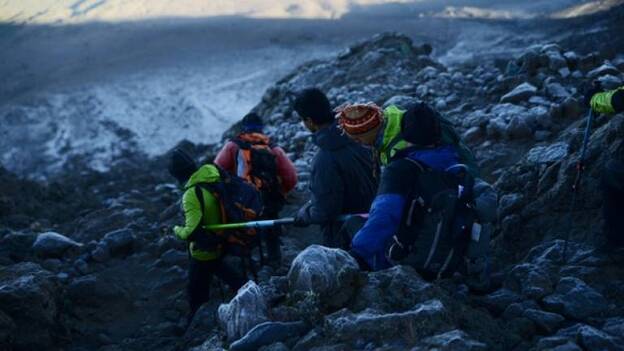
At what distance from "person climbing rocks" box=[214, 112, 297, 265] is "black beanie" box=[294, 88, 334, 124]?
179 cm

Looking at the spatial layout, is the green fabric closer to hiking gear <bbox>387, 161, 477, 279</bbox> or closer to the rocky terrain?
the rocky terrain

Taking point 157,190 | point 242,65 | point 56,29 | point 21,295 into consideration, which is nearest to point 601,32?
point 157,190

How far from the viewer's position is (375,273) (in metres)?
3.80

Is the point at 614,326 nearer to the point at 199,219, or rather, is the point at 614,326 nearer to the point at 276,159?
the point at 199,219

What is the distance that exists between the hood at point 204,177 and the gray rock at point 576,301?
2.80 m

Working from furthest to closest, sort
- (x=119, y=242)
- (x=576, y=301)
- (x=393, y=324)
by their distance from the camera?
(x=119, y=242) < (x=576, y=301) < (x=393, y=324)

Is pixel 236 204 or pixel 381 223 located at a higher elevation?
pixel 381 223

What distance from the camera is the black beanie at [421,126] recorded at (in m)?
3.63

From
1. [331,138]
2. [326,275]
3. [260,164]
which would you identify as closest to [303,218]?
[331,138]

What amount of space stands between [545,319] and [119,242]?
5.84m

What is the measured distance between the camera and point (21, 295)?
5.45 m

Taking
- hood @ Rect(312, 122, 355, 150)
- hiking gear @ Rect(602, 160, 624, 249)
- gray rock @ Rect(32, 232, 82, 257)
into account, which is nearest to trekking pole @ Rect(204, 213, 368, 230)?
hood @ Rect(312, 122, 355, 150)

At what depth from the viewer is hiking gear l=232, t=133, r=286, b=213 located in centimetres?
630

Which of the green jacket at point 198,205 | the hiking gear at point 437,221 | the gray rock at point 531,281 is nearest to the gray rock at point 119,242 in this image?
the green jacket at point 198,205
